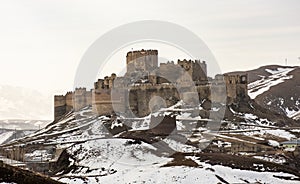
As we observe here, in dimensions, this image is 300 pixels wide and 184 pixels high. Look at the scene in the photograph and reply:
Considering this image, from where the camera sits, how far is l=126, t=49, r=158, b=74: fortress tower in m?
139

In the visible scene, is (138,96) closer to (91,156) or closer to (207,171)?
(91,156)

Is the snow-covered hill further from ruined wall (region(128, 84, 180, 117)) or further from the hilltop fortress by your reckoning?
ruined wall (region(128, 84, 180, 117))

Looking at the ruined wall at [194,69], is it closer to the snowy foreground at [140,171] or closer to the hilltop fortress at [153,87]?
the hilltop fortress at [153,87]

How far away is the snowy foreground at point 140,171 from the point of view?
200ft

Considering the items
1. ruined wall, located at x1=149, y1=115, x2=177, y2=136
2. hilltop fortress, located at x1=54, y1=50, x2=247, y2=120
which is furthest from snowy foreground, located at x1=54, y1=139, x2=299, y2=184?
hilltop fortress, located at x1=54, y1=50, x2=247, y2=120

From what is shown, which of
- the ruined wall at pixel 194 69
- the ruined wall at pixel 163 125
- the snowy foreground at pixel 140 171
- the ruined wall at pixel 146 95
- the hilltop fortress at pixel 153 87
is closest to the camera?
the snowy foreground at pixel 140 171

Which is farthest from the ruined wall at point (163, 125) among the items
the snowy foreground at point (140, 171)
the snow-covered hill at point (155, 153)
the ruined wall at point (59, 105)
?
the ruined wall at point (59, 105)

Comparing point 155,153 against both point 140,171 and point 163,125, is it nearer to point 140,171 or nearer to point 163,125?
point 140,171

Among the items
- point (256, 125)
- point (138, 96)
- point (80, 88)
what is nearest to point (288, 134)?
point (256, 125)

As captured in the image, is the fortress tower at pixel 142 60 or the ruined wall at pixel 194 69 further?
the fortress tower at pixel 142 60

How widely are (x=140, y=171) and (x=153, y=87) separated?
6767cm

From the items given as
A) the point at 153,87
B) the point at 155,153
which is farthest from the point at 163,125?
the point at 155,153

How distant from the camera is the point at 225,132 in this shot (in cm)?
11050

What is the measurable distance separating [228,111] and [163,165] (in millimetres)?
62526
